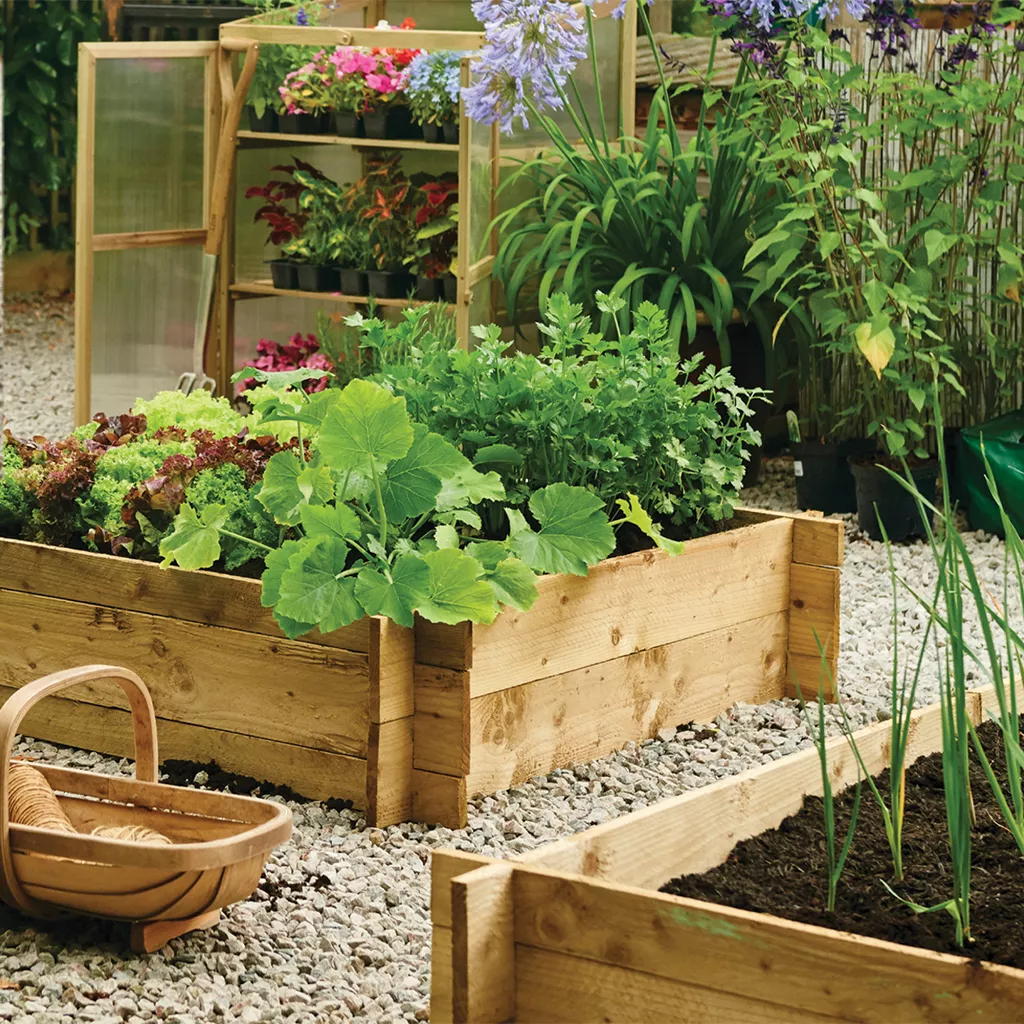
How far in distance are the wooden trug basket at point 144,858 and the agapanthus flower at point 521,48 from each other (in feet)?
8.33

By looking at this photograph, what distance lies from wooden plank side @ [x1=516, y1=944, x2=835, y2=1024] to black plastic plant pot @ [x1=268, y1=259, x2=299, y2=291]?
4.30m

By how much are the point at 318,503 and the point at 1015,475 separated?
2750 mm

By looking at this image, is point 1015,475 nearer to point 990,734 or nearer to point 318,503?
point 990,734

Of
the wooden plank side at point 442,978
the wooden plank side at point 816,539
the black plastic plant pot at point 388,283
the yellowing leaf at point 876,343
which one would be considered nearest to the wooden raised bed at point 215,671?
the wooden plank side at point 442,978

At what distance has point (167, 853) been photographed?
80.5 inches

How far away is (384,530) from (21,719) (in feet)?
2.16

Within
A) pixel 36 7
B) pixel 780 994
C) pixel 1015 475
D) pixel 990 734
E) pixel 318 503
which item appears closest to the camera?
pixel 780 994

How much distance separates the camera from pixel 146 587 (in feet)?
9.30

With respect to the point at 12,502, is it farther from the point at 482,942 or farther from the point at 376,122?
the point at 376,122

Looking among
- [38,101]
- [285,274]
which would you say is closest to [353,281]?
[285,274]

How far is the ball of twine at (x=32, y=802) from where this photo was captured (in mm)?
2242

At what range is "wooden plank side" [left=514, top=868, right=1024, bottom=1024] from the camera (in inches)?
61.1

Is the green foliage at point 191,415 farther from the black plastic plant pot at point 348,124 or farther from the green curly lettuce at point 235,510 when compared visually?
the black plastic plant pot at point 348,124

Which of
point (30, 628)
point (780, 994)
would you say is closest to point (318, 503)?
point (30, 628)
